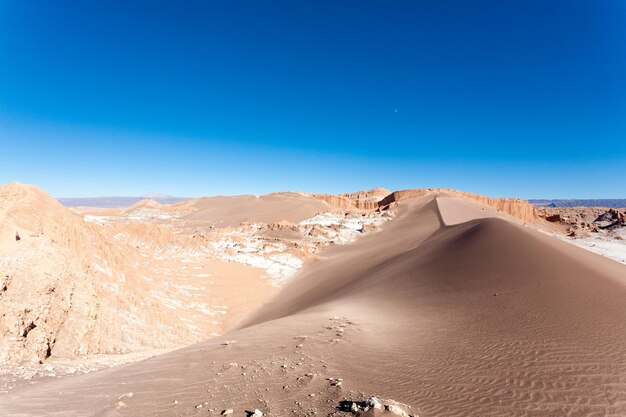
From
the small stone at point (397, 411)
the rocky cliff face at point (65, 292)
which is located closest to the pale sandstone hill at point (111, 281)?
the rocky cliff face at point (65, 292)

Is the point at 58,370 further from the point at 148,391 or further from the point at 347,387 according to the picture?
the point at 347,387

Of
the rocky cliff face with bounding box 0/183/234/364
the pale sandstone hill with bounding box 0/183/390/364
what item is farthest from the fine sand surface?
the pale sandstone hill with bounding box 0/183/390/364

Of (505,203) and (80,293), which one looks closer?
(80,293)

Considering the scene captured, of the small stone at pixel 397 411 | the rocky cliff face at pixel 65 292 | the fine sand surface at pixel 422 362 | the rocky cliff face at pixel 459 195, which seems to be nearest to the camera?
the small stone at pixel 397 411

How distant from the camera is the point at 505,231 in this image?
1458 centimetres

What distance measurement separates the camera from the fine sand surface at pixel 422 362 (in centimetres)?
403

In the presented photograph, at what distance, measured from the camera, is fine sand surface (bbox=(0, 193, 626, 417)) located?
403cm

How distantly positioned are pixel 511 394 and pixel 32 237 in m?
11.1

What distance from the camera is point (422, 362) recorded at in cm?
526

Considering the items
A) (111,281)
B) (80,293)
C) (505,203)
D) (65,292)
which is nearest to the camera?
(65,292)

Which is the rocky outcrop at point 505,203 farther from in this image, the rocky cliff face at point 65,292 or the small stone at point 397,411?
the small stone at point 397,411

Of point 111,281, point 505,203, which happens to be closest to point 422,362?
point 111,281

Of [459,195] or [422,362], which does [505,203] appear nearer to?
[459,195]

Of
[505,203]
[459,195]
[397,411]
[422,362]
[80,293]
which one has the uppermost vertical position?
[459,195]
